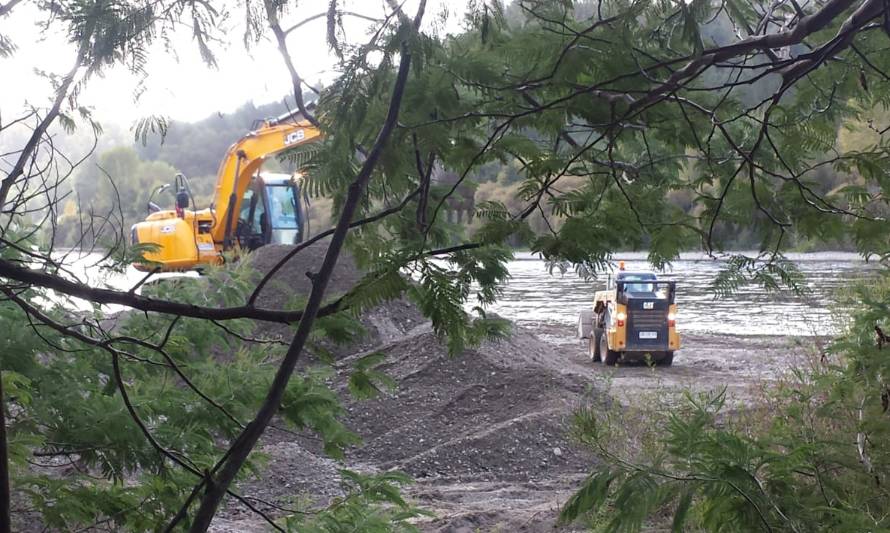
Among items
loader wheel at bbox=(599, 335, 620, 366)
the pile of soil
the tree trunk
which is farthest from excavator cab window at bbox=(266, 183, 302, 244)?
the tree trunk

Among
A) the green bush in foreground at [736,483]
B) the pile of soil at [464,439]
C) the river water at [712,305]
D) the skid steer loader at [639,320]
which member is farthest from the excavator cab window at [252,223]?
the green bush in foreground at [736,483]

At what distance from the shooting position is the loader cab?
893 inches

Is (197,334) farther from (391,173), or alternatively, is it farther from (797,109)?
(797,109)

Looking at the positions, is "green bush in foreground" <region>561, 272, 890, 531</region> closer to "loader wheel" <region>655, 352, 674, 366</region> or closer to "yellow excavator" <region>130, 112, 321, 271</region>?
"loader wheel" <region>655, 352, 674, 366</region>

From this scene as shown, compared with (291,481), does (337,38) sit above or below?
above

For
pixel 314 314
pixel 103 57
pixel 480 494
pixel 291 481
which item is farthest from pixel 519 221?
pixel 291 481

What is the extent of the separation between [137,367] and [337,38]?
9.17ft

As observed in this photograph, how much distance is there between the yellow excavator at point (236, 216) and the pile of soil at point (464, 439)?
719 cm

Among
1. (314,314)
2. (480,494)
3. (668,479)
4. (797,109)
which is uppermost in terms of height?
(797,109)

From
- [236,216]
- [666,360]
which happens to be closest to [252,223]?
[236,216]

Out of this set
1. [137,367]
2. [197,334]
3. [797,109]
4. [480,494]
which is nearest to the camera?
[797,109]

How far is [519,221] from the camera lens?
3.23 m

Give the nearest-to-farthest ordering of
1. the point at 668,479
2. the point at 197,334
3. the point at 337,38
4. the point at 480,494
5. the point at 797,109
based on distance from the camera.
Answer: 1. the point at 337,38
2. the point at 668,479
3. the point at 797,109
4. the point at 197,334
5. the point at 480,494

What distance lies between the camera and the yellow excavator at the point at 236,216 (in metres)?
21.0
